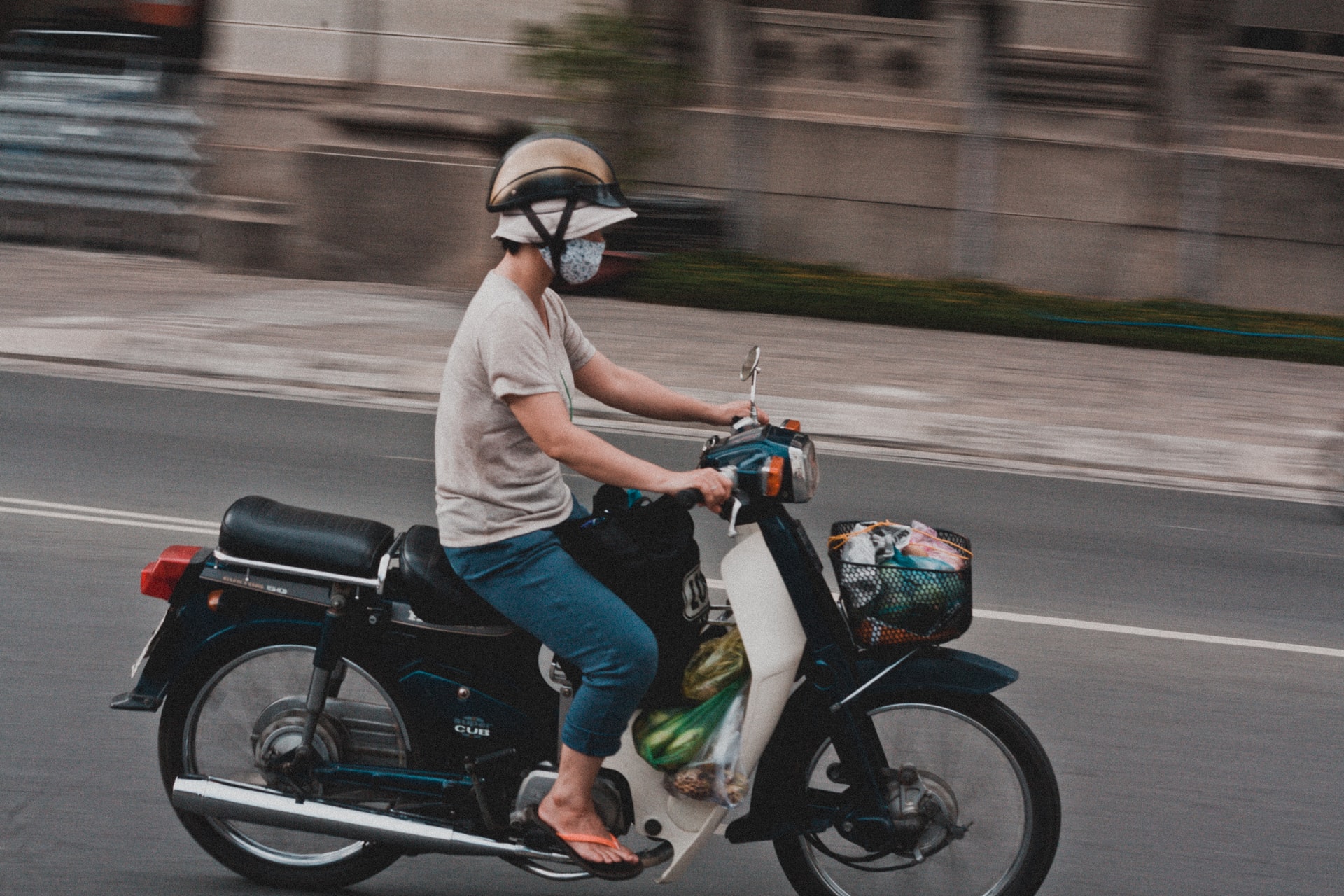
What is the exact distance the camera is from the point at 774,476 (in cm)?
327

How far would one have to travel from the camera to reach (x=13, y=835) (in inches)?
157

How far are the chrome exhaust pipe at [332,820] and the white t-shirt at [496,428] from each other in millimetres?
727

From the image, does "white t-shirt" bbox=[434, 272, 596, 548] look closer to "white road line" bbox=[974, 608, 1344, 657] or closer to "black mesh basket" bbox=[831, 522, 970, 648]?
"black mesh basket" bbox=[831, 522, 970, 648]

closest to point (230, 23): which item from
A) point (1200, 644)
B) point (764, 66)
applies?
point (764, 66)

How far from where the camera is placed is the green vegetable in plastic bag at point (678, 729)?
3.49 metres

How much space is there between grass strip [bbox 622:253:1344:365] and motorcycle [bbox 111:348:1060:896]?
10.0 m

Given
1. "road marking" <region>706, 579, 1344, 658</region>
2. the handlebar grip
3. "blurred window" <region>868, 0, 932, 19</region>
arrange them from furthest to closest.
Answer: "blurred window" <region>868, 0, 932, 19</region>, "road marking" <region>706, 579, 1344, 658</region>, the handlebar grip

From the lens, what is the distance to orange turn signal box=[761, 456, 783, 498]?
3.27 m

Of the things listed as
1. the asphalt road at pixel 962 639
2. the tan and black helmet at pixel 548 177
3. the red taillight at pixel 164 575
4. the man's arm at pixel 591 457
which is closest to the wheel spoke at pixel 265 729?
the asphalt road at pixel 962 639

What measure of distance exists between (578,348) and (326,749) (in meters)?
1.19

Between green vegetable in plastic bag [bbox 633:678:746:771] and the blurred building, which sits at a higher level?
the blurred building

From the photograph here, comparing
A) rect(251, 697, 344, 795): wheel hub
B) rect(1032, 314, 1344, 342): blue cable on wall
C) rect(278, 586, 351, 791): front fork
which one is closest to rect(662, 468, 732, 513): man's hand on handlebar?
rect(278, 586, 351, 791): front fork

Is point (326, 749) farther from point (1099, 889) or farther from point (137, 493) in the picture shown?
point (137, 493)

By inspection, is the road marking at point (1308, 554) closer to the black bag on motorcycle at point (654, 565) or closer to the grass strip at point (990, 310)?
the black bag on motorcycle at point (654, 565)
